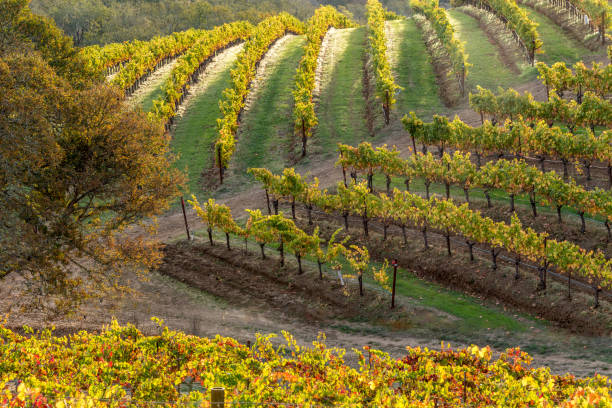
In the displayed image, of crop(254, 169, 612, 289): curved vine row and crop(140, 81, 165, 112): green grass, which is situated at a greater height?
crop(140, 81, 165, 112): green grass

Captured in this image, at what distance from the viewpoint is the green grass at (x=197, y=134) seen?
Result: 66.1 m

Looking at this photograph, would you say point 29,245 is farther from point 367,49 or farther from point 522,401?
point 367,49

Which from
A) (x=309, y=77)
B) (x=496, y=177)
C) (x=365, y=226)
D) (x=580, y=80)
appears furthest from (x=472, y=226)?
(x=309, y=77)

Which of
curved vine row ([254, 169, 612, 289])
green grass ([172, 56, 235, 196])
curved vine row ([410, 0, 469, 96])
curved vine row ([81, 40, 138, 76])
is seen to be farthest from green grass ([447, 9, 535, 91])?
curved vine row ([81, 40, 138, 76])

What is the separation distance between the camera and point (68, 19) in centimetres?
16925

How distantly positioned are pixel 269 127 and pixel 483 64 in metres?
30.6

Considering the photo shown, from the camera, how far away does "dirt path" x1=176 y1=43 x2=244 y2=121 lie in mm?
85600

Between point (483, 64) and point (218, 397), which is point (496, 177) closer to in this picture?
point (218, 397)

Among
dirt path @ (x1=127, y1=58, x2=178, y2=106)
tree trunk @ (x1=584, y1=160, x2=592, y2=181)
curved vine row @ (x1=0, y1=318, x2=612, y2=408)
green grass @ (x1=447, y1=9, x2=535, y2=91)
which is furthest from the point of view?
dirt path @ (x1=127, y1=58, x2=178, y2=106)

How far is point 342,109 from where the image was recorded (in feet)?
251

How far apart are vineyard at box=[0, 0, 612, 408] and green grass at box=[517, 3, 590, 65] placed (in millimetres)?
11794

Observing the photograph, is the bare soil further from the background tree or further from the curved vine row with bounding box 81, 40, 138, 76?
the curved vine row with bounding box 81, 40, 138, 76

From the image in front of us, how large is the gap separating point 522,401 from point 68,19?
17646cm

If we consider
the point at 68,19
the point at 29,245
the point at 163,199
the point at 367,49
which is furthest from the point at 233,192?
the point at 68,19
